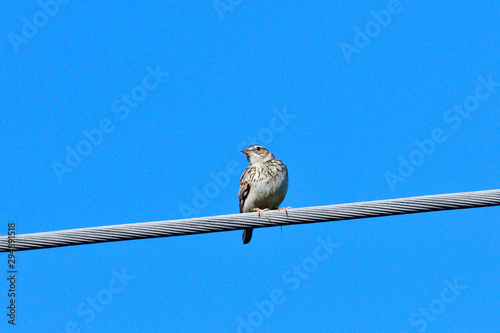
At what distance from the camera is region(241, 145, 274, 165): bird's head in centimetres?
1209

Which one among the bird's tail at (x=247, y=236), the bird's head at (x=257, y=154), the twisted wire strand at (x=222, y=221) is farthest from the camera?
the bird's head at (x=257, y=154)

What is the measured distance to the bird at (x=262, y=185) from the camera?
11523 mm

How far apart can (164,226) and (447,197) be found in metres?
2.60

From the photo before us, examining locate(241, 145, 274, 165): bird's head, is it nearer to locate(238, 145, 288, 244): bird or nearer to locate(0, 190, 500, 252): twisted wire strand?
locate(238, 145, 288, 244): bird

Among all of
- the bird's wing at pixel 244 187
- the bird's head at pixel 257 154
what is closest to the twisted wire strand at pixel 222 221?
the bird's wing at pixel 244 187

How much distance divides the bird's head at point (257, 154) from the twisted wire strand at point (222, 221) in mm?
4970

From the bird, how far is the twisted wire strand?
429cm

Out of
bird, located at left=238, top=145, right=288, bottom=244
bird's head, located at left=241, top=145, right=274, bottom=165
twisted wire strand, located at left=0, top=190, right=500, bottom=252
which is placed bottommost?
twisted wire strand, located at left=0, top=190, right=500, bottom=252

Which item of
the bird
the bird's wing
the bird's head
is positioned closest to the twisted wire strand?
the bird

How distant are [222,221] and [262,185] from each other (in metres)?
4.43

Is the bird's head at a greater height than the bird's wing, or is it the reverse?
the bird's head

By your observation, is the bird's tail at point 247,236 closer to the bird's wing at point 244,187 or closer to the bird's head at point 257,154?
the bird's wing at point 244,187

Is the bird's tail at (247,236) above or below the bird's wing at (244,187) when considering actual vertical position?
below

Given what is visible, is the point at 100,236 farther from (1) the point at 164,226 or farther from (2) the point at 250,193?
(2) the point at 250,193
